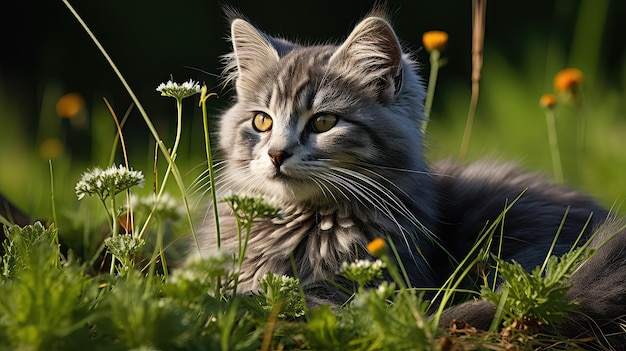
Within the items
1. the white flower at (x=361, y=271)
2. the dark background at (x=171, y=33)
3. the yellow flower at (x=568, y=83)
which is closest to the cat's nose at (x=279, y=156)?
the white flower at (x=361, y=271)

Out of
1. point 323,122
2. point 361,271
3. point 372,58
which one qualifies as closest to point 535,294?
point 361,271

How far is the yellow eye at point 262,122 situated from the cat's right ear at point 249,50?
0.55 feet

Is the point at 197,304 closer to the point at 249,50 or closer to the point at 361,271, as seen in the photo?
the point at 361,271

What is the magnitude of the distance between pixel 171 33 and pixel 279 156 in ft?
13.6

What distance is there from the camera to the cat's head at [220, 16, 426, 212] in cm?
211

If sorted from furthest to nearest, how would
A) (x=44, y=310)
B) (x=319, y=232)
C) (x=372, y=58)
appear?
(x=372, y=58), (x=319, y=232), (x=44, y=310)

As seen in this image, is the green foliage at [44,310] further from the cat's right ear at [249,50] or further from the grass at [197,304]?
the cat's right ear at [249,50]

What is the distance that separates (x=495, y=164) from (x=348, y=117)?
807 millimetres

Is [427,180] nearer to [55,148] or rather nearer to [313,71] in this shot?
[313,71]

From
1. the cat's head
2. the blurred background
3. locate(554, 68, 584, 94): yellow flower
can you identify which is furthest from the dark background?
the cat's head

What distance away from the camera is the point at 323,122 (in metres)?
2.19

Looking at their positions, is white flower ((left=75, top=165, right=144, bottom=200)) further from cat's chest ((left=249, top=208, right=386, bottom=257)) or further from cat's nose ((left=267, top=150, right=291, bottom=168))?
cat's chest ((left=249, top=208, right=386, bottom=257))

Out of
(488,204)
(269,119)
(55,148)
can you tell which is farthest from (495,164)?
(55,148)

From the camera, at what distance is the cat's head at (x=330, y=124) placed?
6.93ft
